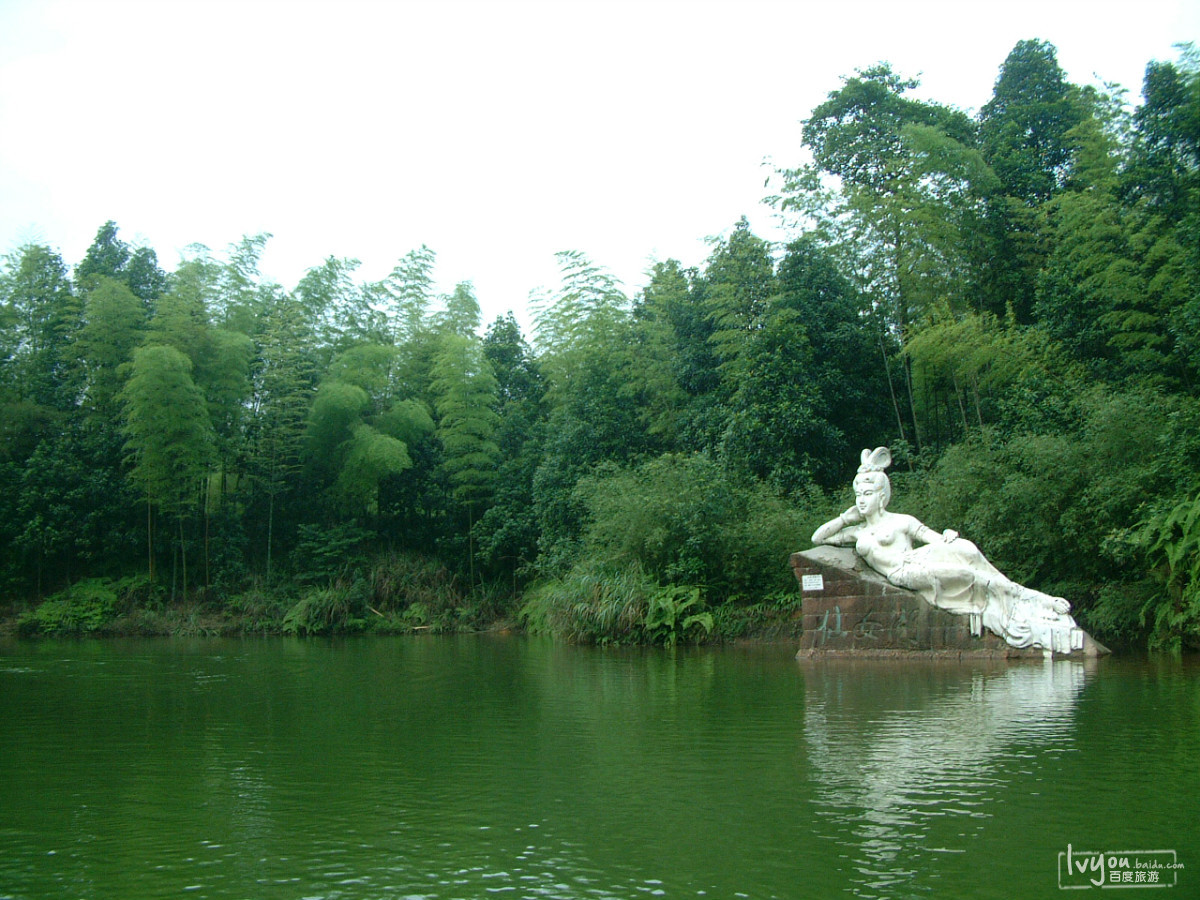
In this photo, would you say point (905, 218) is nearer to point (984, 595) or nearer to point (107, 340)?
point (984, 595)

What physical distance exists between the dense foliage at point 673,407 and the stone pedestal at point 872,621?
2.09 meters

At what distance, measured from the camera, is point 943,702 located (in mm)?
7711

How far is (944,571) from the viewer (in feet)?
36.6

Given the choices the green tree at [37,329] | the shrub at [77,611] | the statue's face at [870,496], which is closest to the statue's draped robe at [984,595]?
the statue's face at [870,496]

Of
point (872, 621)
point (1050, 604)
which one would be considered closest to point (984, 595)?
point (1050, 604)

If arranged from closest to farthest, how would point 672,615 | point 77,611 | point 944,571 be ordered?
1. point 944,571
2. point 672,615
3. point 77,611

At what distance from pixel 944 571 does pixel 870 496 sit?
53.6 inches

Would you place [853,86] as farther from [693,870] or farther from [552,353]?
[693,870]

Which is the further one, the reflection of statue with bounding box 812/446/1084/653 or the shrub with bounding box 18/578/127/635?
the shrub with bounding box 18/578/127/635

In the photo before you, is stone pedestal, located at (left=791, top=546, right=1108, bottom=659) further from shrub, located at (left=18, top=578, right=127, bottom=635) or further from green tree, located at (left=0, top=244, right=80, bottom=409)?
green tree, located at (left=0, top=244, right=80, bottom=409)

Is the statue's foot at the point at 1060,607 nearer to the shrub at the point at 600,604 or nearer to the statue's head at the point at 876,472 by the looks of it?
the statue's head at the point at 876,472

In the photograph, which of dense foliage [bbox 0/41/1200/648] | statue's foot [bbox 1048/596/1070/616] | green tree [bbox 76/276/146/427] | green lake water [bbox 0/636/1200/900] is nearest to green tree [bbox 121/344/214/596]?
dense foliage [bbox 0/41/1200/648]

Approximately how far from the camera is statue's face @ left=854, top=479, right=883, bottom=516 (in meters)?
12.1

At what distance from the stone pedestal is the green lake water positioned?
1.48m
